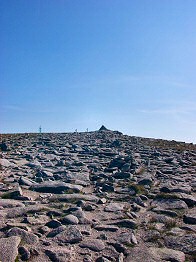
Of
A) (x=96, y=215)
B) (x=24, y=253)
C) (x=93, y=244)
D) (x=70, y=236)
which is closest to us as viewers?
(x=24, y=253)

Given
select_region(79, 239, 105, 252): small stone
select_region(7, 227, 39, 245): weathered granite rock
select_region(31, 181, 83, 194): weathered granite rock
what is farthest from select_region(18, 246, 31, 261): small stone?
select_region(31, 181, 83, 194): weathered granite rock

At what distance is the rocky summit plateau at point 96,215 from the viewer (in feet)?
22.6

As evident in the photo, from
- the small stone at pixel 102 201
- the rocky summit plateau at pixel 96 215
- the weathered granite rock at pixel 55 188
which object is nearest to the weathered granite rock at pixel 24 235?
→ the rocky summit plateau at pixel 96 215

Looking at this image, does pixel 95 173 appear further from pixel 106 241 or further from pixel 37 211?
pixel 106 241

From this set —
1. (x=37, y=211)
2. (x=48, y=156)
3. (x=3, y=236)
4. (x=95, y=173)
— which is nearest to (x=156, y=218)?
(x=37, y=211)

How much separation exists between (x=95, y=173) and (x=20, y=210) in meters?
6.92

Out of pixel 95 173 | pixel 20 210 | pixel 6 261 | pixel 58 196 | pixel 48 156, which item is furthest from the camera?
pixel 48 156

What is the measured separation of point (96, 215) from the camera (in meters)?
9.37

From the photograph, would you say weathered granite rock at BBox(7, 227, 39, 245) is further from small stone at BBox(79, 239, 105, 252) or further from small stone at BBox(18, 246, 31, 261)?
small stone at BBox(79, 239, 105, 252)

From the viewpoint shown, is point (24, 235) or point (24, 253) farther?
point (24, 235)

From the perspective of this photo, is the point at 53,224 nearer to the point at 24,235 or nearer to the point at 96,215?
the point at 24,235

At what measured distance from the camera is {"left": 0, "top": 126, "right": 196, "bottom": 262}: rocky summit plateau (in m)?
6.90

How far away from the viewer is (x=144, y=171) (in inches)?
658

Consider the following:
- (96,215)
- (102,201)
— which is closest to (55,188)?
(102,201)
